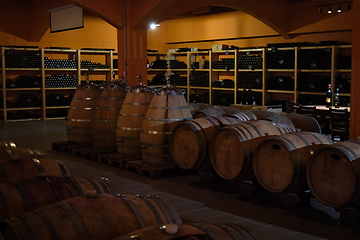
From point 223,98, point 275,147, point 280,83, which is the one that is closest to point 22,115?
point 223,98

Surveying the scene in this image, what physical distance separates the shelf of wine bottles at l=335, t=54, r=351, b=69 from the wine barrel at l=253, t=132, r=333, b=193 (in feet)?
19.8

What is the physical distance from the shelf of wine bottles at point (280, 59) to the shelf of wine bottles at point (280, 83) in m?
0.32

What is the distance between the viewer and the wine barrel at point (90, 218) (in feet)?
6.95

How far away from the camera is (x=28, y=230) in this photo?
2.10 metres

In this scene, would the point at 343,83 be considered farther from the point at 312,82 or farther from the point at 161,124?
the point at 161,124

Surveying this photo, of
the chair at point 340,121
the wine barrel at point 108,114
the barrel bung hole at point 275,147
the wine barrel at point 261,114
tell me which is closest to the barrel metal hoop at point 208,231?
the barrel bung hole at point 275,147

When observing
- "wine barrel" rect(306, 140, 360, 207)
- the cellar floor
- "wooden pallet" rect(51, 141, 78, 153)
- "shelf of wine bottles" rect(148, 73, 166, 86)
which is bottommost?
the cellar floor

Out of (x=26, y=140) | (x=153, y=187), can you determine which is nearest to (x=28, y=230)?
(x=153, y=187)

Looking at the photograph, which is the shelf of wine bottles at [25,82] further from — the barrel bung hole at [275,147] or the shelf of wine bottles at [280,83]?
the barrel bung hole at [275,147]

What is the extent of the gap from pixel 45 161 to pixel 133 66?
6846 mm

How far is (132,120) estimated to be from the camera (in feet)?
21.5

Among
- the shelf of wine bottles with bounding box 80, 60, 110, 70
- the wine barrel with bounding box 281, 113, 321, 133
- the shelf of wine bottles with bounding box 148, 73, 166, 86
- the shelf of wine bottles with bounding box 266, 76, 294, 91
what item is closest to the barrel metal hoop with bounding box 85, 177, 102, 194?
the wine barrel with bounding box 281, 113, 321, 133

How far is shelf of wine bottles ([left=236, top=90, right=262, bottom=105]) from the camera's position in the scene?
12.3m

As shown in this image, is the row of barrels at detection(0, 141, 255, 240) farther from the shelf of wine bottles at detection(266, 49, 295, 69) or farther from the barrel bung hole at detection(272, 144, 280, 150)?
the shelf of wine bottles at detection(266, 49, 295, 69)
